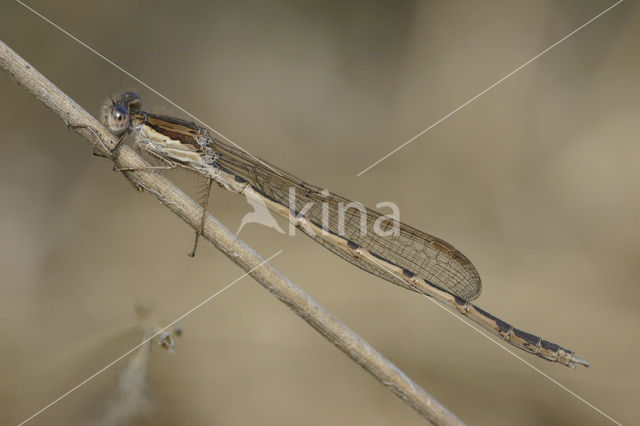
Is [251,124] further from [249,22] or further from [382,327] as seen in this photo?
[382,327]

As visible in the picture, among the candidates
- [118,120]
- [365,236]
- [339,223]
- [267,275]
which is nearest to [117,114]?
[118,120]

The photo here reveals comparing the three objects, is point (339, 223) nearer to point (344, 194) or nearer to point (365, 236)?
point (365, 236)

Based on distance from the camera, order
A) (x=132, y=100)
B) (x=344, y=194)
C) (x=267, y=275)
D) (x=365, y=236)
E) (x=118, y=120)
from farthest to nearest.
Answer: (x=344, y=194), (x=365, y=236), (x=132, y=100), (x=118, y=120), (x=267, y=275)

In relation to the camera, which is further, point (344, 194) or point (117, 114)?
point (344, 194)

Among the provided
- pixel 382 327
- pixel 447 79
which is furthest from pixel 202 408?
pixel 447 79

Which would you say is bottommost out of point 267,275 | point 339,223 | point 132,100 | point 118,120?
point 267,275

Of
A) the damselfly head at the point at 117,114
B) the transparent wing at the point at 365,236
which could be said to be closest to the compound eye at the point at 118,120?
the damselfly head at the point at 117,114

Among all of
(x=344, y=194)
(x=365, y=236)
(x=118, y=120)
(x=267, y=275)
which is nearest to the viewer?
(x=267, y=275)

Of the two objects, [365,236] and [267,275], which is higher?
[365,236]
